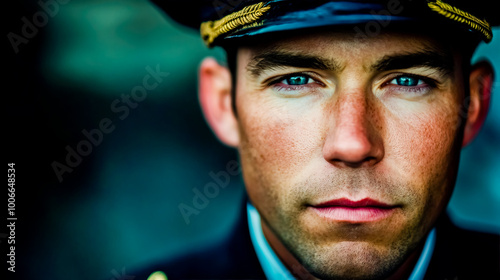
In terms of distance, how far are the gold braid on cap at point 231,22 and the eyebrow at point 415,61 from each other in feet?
1.08

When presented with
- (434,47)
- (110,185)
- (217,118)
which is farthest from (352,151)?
(110,185)

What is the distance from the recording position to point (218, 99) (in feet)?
6.08

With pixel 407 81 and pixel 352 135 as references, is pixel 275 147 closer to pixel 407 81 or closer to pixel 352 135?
pixel 352 135

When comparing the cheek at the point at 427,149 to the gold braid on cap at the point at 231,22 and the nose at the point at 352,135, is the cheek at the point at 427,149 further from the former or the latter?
the gold braid on cap at the point at 231,22

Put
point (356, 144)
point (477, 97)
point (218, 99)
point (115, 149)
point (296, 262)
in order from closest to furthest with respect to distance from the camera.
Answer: point (356, 144) < point (296, 262) < point (477, 97) < point (218, 99) < point (115, 149)

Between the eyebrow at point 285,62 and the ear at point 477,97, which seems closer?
the eyebrow at point 285,62

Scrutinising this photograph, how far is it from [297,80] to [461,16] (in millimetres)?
457

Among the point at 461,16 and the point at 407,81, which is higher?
the point at 461,16

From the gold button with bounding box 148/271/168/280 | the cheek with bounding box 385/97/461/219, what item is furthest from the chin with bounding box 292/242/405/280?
the gold button with bounding box 148/271/168/280

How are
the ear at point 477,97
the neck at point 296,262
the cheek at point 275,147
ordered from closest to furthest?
the cheek at point 275,147
the neck at point 296,262
the ear at point 477,97

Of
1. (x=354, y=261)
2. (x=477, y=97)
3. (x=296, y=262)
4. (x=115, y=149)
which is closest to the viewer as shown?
(x=354, y=261)

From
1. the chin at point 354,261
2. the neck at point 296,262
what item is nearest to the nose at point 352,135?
the chin at point 354,261

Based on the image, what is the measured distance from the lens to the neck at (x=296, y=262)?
1.61 m

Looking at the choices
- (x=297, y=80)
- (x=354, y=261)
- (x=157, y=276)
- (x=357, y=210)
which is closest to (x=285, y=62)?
(x=297, y=80)
